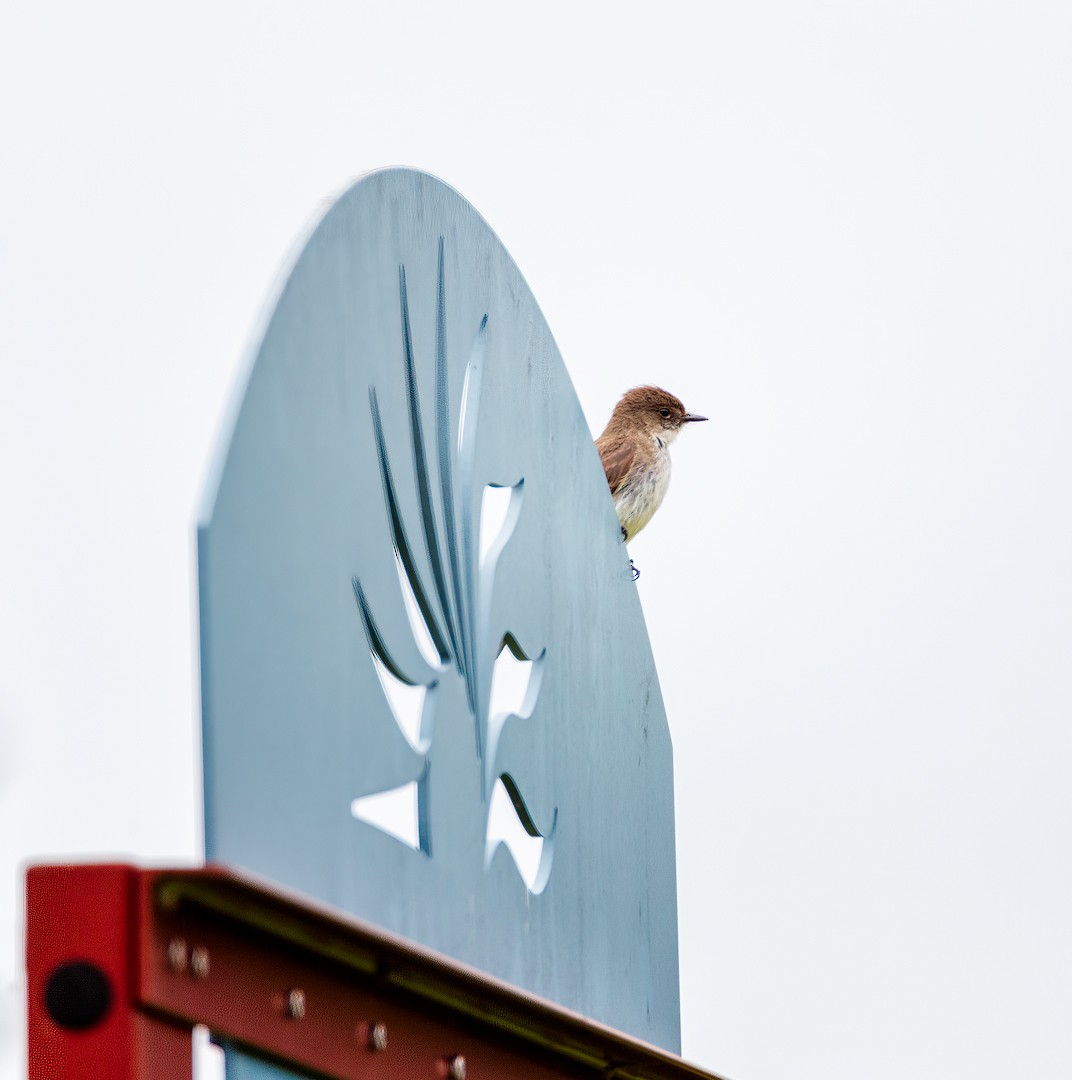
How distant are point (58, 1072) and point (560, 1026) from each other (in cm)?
107

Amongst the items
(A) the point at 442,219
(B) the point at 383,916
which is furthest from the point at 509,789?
(A) the point at 442,219

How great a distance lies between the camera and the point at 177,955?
160 cm

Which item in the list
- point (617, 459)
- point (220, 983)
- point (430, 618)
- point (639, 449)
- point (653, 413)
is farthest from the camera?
point (653, 413)

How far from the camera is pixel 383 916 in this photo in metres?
2.15

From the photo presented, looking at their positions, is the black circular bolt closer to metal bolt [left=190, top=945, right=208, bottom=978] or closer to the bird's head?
metal bolt [left=190, top=945, right=208, bottom=978]

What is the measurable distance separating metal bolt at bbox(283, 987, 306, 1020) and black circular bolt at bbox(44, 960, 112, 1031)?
0.28 m

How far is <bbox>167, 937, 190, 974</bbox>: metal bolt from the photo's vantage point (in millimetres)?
1591

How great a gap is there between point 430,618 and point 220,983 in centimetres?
80

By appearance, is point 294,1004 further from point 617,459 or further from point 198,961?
point 617,459

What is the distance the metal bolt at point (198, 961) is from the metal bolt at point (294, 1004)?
0.53 ft

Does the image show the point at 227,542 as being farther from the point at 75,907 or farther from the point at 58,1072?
the point at 58,1072

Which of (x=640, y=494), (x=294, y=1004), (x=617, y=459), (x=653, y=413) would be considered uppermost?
(x=653, y=413)

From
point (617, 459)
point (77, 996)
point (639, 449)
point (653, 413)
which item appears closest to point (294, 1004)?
point (77, 996)

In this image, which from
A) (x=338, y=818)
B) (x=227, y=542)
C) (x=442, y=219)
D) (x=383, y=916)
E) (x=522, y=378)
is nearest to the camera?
(x=227, y=542)
